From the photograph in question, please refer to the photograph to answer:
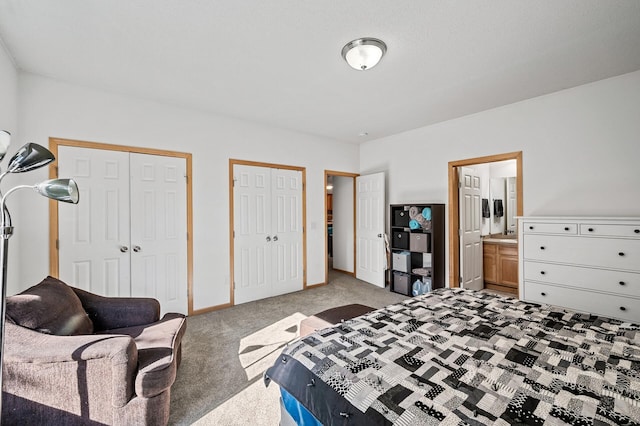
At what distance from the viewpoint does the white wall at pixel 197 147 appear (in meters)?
2.67

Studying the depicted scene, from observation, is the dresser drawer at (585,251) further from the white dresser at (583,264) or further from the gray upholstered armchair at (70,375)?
the gray upholstered armchair at (70,375)

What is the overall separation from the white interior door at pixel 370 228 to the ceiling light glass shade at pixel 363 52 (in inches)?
103

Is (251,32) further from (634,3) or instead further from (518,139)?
(518,139)

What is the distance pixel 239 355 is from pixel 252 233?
6.18 feet

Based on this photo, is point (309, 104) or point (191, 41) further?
point (309, 104)

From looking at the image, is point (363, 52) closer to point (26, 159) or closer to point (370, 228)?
point (26, 159)

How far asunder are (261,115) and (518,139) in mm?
3340

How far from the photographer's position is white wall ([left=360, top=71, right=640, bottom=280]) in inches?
107

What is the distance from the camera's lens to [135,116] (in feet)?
10.4

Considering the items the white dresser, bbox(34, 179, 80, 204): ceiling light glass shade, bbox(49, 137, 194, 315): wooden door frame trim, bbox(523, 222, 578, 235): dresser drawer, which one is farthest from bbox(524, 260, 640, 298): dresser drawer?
bbox(49, 137, 194, 315): wooden door frame trim

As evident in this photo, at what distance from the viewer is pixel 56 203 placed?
9.00 feet

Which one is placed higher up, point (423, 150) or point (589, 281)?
point (423, 150)

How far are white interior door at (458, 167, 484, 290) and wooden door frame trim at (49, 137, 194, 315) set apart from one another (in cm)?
386

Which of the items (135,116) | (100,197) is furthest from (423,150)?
(100,197)
